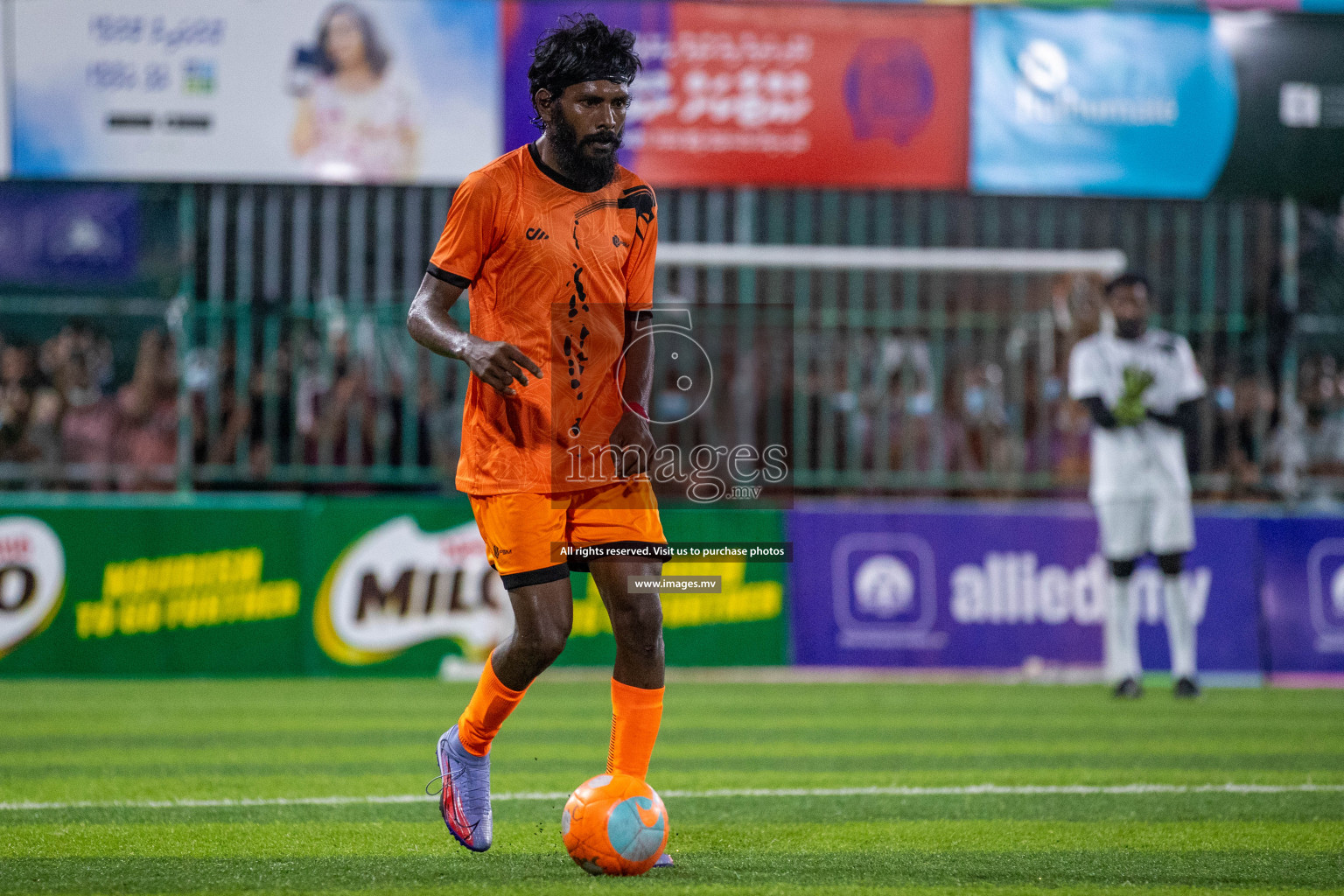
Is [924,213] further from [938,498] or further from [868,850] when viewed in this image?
[868,850]

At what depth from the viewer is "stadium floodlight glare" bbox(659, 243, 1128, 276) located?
12586 millimetres

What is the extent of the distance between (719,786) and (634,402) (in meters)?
2.36

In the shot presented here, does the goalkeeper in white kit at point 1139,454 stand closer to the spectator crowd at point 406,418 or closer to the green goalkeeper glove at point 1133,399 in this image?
the green goalkeeper glove at point 1133,399

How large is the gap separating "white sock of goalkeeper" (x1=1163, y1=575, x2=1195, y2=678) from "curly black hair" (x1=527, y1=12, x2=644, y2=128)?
291 inches

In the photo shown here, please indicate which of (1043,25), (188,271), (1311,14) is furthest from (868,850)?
(1311,14)

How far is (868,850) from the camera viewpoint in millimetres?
5152

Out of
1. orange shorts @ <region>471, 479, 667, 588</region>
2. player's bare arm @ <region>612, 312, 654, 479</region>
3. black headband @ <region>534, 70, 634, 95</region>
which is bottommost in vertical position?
orange shorts @ <region>471, 479, 667, 588</region>

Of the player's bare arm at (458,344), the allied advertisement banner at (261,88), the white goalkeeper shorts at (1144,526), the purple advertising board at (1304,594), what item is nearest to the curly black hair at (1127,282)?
the white goalkeeper shorts at (1144,526)

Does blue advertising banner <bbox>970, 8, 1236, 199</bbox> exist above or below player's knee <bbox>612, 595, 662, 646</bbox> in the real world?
above

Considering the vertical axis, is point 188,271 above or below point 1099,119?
below

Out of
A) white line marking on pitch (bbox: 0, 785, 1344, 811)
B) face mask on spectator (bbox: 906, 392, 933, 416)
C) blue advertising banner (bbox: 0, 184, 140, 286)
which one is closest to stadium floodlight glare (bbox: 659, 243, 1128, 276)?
face mask on spectator (bbox: 906, 392, 933, 416)

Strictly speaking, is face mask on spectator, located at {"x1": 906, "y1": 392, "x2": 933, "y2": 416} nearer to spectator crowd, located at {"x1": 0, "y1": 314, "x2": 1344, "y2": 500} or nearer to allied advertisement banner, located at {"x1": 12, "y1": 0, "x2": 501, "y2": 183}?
spectator crowd, located at {"x1": 0, "y1": 314, "x2": 1344, "y2": 500}

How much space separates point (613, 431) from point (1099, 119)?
9.62 metres

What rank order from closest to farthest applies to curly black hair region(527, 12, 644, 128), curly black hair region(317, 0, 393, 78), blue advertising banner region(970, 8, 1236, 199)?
curly black hair region(527, 12, 644, 128), curly black hair region(317, 0, 393, 78), blue advertising banner region(970, 8, 1236, 199)
